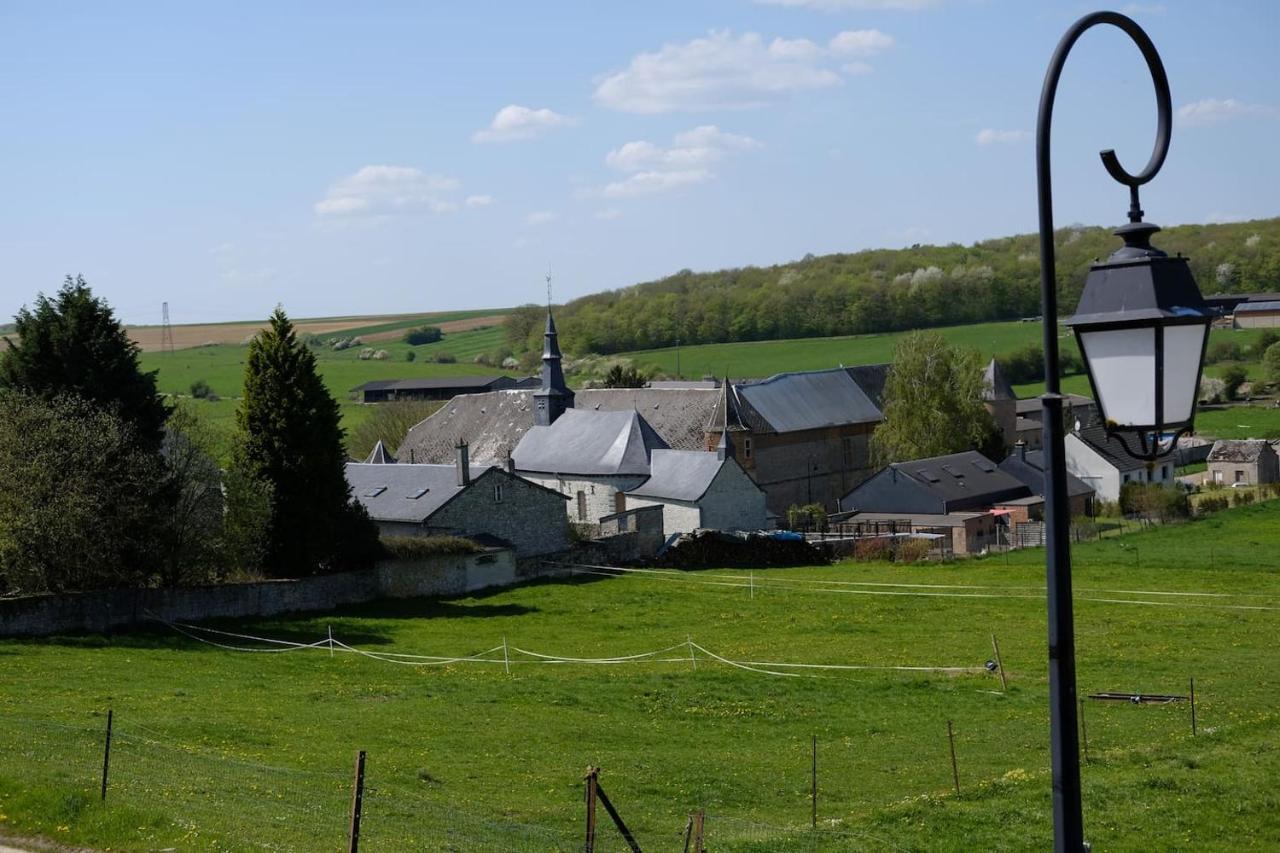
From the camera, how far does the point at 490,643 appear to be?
3444cm

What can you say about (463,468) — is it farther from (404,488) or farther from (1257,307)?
(1257,307)

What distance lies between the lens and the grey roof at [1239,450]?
7238 cm

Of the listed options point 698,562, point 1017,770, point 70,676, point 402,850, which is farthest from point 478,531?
point 402,850

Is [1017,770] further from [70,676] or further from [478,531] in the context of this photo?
[478,531]

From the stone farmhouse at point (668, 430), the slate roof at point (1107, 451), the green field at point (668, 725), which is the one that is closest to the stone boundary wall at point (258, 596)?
the green field at point (668, 725)

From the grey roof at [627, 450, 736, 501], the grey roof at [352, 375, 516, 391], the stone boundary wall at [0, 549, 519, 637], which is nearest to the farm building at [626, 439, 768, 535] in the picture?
the grey roof at [627, 450, 736, 501]

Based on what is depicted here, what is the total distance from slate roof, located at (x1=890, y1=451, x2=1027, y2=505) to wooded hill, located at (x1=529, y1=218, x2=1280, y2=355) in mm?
56049

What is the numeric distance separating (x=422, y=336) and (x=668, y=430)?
107 m

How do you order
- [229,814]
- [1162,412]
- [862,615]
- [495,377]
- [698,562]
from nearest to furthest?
1. [1162,412]
2. [229,814]
3. [862,615]
4. [698,562]
5. [495,377]

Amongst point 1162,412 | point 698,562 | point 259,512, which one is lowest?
point 698,562

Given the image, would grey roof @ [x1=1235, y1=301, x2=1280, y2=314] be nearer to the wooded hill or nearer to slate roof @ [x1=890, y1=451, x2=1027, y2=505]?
the wooded hill

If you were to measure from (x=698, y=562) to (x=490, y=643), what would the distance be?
20.5m

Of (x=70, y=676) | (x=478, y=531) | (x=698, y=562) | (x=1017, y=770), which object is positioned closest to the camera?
(x=1017, y=770)

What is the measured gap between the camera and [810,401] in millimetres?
77125
